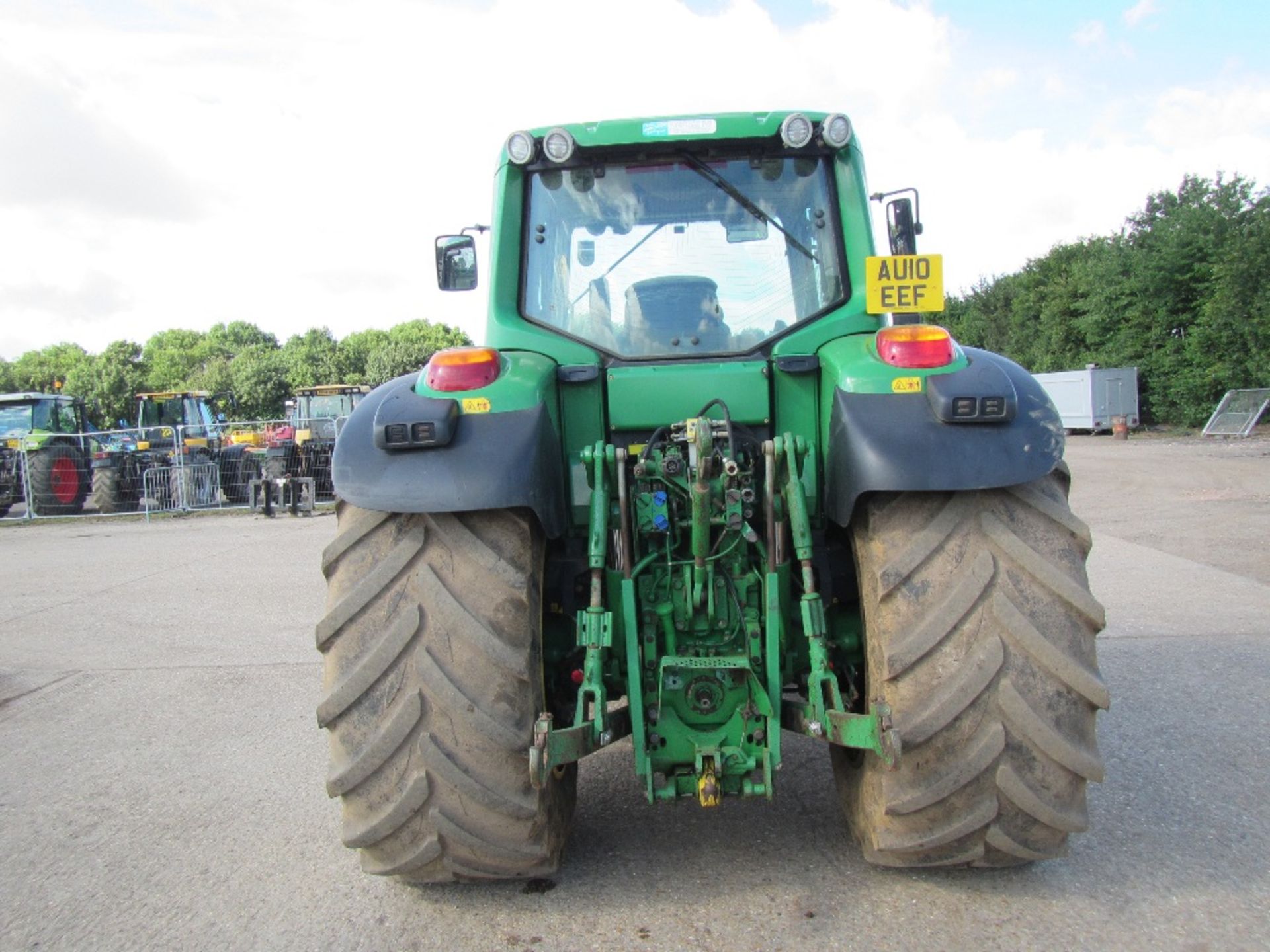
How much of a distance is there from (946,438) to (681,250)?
1342 mm

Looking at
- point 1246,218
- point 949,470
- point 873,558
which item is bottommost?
point 873,558

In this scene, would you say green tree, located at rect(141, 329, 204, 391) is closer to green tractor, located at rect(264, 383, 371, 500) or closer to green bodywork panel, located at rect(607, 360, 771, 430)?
green tractor, located at rect(264, 383, 371, 500)

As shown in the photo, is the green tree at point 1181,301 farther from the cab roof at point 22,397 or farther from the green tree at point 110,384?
the green tree at point 110,384

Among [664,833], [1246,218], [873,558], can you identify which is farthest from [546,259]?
[1246,218]

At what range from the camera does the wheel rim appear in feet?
62.8

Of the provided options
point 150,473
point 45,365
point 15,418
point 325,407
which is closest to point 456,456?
point 150,473

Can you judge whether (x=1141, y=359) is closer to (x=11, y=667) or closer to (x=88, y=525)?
(x=88, y=525)

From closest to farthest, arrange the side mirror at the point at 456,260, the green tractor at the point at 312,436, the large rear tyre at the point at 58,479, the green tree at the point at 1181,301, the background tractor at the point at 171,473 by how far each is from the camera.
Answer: the side mirror at the point at 456,260, the green tractor at the point at 312,436, the large rear tyre at the point at 58,479, the background tractor at the point at 171,473, the green tree at the point at 1181,301

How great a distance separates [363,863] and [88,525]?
56.9 ft

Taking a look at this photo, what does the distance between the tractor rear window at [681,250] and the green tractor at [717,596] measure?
19 centimetres

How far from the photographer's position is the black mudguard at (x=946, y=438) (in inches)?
107

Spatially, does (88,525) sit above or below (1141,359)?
below

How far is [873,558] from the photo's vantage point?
2791 mm

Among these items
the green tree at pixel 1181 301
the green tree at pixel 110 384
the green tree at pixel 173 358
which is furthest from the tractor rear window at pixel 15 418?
the green tree at pixel 173 358
